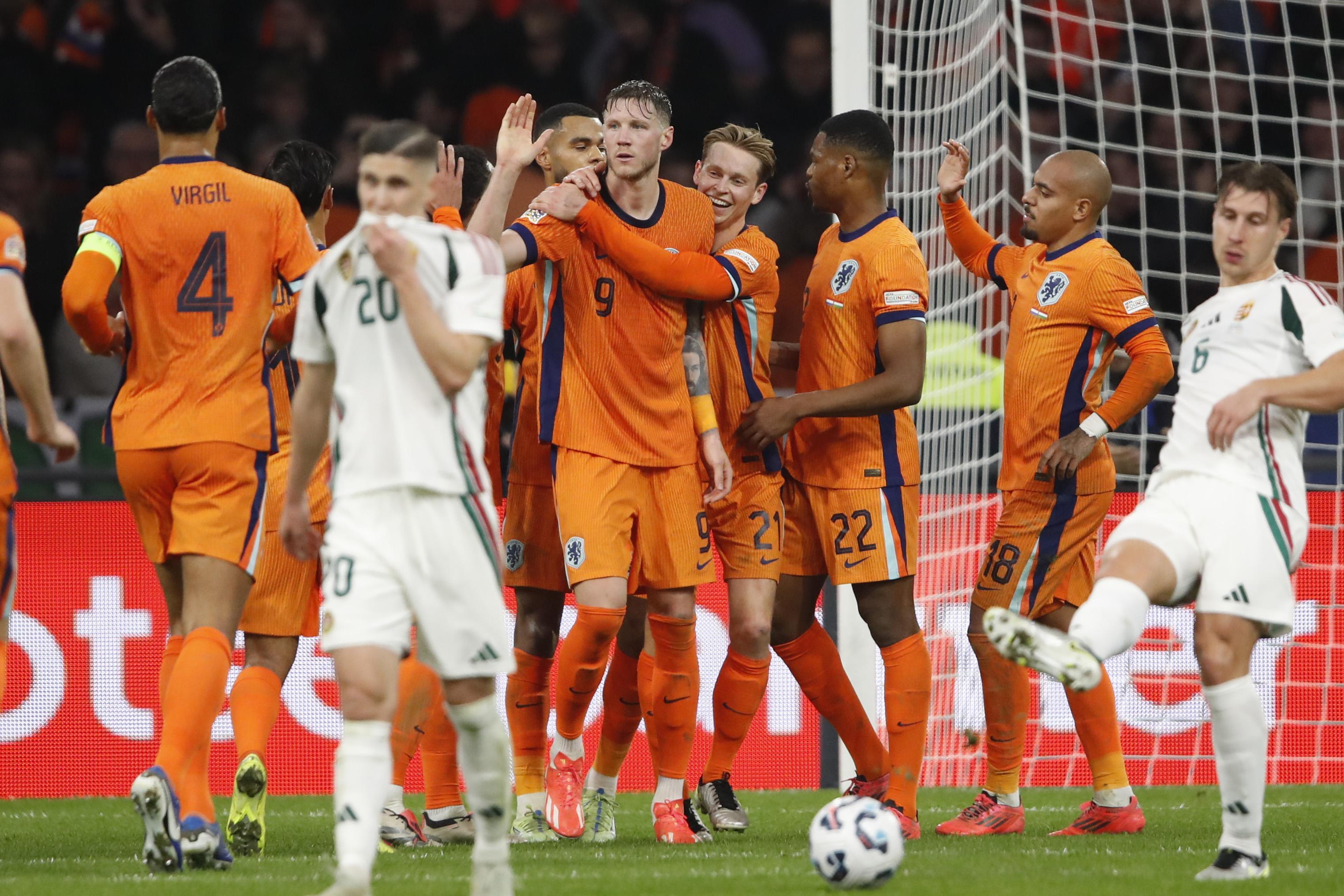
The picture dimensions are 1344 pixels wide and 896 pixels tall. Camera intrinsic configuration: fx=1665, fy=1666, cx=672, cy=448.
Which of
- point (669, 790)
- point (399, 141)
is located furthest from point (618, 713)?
point (399, 141)

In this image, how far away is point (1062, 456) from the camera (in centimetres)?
607

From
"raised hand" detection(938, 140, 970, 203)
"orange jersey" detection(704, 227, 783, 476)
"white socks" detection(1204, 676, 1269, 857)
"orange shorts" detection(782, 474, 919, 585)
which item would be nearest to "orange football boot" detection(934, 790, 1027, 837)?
"orange shorts" detection(782, 474, 919, 585)

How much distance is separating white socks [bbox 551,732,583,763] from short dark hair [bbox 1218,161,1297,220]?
283cm

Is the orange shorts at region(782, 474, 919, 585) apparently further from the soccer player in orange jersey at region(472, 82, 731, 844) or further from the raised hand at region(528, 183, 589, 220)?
the raised hand at region(528, 183, 589, 220)

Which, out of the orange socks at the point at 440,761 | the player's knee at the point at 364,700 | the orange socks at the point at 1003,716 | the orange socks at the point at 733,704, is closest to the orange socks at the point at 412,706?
the orange socks at the point at 440,761

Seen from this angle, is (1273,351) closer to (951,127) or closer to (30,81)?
(951,127)

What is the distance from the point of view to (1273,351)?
4.75m

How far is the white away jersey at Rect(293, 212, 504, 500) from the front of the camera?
389cm

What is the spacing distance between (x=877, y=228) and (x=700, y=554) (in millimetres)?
1405

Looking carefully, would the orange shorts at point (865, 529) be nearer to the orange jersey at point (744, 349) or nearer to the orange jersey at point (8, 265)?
the orange jersey at point (744, 349)

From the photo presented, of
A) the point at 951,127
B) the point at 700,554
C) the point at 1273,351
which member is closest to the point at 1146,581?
the point at 1273,351

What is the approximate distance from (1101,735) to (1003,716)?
0.36 meters

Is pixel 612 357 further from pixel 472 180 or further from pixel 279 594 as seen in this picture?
pixel 279 594

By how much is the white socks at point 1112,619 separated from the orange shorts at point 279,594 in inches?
105
